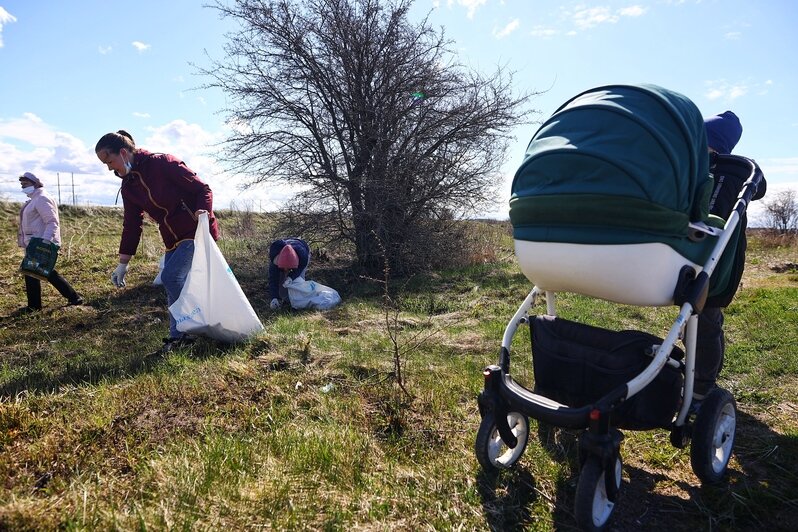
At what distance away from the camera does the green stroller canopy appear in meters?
2.07

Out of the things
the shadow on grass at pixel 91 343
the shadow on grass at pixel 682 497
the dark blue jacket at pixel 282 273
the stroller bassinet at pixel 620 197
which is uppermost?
the stroller bassinet at pixel 620 197

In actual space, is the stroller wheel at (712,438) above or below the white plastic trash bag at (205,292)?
below

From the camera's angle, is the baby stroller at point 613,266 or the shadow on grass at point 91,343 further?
the shadow on grass at point 91,343

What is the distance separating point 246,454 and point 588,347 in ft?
5.82

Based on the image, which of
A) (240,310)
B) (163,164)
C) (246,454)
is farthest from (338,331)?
(246,454)

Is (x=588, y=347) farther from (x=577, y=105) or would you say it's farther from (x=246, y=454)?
(x=246, y=454)

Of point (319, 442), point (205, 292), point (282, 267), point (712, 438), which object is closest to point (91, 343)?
point (205, 292)

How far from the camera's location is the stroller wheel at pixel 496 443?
93.2 inches

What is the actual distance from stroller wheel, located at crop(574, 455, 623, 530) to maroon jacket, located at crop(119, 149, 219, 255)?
378 cm

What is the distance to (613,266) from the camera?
6.93 feet

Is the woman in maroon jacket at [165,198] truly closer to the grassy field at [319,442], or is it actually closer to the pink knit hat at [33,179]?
the grassy field at [319,442]

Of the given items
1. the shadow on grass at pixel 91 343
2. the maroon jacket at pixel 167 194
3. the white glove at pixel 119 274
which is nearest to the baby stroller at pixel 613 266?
the shadow on grass at pixel 91 343

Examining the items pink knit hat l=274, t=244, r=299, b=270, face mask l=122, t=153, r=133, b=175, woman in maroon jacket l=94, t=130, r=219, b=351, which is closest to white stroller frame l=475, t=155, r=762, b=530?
woman in maroon jacket l=94, t=130, r=219, b=351

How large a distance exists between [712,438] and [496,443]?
101 cm
